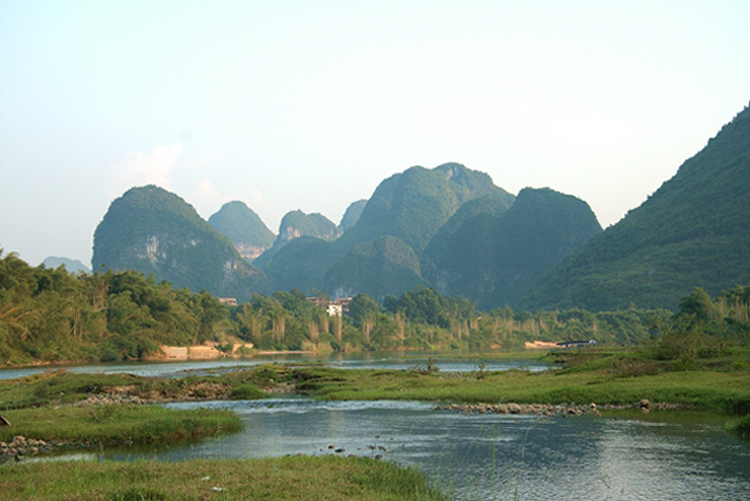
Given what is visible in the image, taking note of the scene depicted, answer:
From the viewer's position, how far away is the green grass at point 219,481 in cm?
1065

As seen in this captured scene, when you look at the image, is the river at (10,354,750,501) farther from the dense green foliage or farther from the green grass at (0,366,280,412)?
the dense green foliage

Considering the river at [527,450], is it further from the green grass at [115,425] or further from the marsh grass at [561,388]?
the marsh grass at [561,388]

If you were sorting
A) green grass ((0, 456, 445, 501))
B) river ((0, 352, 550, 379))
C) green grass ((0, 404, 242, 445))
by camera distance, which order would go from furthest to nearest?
river ((0, 352, 550, 379)) < green grass ((0, 404, 242, 445)) < green grass ((0, 456, 445, 501))

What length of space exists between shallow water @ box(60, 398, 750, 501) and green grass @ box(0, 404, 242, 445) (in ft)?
5.07

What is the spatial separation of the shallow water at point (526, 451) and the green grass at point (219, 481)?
1.38m

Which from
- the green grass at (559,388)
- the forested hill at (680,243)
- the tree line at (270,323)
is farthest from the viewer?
the forested hill at (680,243)

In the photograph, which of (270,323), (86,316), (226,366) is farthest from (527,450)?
(270,323)

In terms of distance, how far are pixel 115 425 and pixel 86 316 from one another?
2265 inches

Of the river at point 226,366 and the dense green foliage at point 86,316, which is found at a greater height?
→ the dense green foliage at point 86,316

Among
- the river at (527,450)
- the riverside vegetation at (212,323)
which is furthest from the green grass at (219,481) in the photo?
the riverside vegetation at (212,323)

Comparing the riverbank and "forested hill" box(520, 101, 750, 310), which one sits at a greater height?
"forested hill" box(520, 101, 750, 310)

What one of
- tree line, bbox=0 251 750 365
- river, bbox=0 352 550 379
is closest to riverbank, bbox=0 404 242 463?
river, bbox=0 352 550 379

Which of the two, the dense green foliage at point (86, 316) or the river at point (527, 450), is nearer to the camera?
the river at point (527, 450)

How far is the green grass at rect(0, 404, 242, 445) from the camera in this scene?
1892 cm
